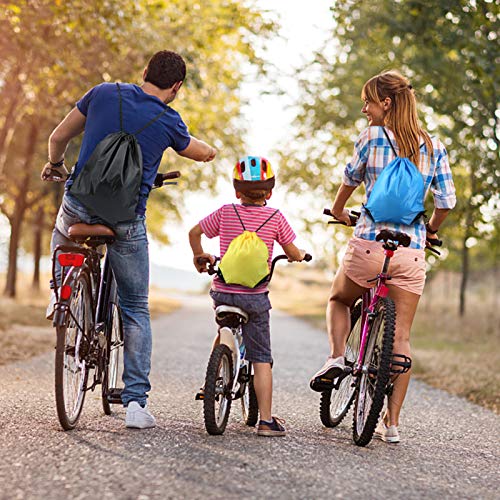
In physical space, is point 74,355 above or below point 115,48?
below

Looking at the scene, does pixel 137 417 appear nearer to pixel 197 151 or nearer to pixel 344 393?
pixel 344 393

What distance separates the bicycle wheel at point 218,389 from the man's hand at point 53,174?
143 cm

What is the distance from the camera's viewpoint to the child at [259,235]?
17.9ft

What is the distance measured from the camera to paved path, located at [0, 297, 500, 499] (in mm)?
3988

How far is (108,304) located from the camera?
221 inches

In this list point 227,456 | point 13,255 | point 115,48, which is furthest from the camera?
Answer: point 13,255

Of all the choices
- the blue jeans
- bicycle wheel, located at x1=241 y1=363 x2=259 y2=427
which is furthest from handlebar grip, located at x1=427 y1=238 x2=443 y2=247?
the blue jeans

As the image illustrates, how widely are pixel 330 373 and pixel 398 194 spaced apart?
3.95ft

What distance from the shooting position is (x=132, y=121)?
5242 millimetres

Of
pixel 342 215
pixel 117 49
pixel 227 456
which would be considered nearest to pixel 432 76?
pixel 117 49

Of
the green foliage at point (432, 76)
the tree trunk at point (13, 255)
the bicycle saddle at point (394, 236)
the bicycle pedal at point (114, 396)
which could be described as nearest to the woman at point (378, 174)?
the bicycle saddle at point (394, 236)

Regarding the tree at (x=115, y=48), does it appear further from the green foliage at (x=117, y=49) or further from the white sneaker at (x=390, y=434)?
the white sneaker at (x=390, y=434)

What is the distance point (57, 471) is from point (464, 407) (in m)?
4.89

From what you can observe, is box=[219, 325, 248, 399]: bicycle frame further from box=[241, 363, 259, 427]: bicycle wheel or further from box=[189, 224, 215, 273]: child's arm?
box=[189, 224, 215, 273]: child's arm
